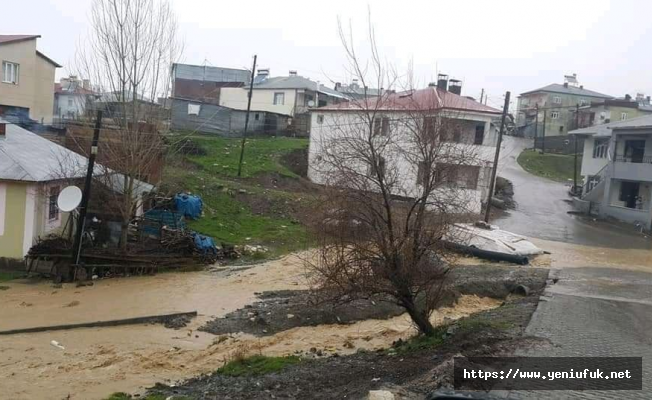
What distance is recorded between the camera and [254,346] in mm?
11844

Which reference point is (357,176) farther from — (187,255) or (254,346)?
(187,255)

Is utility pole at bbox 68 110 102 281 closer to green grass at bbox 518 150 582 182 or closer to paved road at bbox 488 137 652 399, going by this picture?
paved road at bbox 488 137 652 399

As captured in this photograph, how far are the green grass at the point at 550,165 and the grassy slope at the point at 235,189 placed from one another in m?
24.5

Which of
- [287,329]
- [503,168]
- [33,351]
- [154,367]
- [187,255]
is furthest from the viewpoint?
[503,168]

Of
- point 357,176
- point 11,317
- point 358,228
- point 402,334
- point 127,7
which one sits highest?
point 127,7

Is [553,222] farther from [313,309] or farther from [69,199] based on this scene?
[69,199]

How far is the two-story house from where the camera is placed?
36781mm

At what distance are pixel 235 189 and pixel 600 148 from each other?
2797 centimetres

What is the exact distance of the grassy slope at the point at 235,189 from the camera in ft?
85.1

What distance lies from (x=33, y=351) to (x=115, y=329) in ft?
7.07

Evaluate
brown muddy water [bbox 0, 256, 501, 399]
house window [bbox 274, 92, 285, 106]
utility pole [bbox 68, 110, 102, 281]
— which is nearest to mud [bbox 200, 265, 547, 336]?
brown muddy water [bbox 0, 256, 501, 399]

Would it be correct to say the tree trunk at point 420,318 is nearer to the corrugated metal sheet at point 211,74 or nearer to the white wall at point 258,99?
the white wall at point 258,99

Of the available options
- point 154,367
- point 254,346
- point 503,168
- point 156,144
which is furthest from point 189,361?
point 503,168

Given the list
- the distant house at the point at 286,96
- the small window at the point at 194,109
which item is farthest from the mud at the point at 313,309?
the distant house at the point at 286,96
